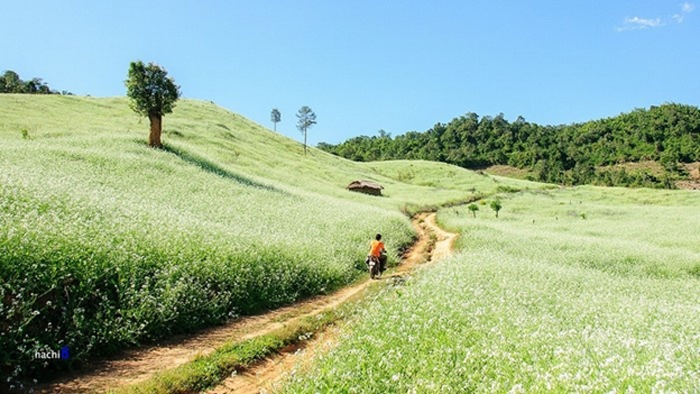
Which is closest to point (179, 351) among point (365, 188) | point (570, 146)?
point (365, 188)

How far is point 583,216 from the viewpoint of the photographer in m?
56.2

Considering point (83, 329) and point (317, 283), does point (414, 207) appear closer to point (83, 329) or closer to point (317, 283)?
point (317, 283)

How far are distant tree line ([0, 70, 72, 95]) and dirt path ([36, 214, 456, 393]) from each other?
423ft

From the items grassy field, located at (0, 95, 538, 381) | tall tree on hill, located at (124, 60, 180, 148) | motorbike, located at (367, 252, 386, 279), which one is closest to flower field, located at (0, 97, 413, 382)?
grassy field, located at (0, 95, 538, 381)

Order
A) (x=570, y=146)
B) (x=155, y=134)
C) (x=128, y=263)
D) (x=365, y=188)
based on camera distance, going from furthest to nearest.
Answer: (x=570, y=146), (x=365, y=188), (x=155, y=134), (x=128, y=263)

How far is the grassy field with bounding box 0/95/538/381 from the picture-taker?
9461 millimetres

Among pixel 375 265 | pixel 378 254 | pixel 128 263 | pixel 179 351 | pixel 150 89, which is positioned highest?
pixel 150 89

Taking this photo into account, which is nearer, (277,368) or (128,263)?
(277,368)

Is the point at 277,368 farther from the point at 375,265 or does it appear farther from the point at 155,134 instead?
the point at 155,134

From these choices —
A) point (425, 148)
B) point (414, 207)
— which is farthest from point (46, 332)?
point (425, 148)

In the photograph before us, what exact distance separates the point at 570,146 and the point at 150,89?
511 ft

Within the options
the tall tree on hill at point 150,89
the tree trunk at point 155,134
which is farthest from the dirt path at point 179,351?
the tree trunk at point 155,134

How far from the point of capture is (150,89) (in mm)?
37625

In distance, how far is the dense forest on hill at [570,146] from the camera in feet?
430
